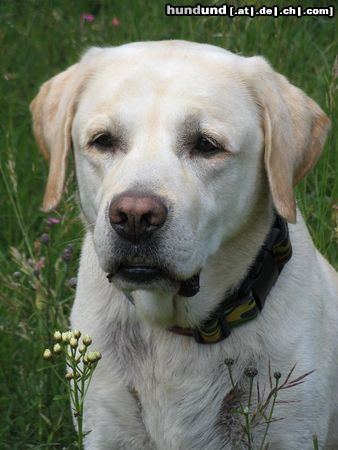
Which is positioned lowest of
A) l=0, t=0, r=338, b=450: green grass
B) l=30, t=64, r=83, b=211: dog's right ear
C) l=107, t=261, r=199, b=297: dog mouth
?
l=0, t=0, r=338, b=450: green grass

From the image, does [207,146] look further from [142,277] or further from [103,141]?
[142,277]

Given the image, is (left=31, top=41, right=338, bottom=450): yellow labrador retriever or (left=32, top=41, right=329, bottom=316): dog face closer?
(left=32, top=41, right=329, bottom=316): dog face

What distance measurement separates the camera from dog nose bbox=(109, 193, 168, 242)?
3250 millimetres

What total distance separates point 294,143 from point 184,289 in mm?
574

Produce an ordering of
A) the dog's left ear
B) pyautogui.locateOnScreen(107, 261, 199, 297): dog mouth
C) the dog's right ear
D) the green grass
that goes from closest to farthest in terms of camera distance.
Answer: pyautogui.locateOnScreen(107, 261, 199, 297): dog mouth → the dog's left ear → the dog's right ear → the green grass

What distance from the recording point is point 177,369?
3.83m

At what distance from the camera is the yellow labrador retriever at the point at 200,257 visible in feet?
11.5

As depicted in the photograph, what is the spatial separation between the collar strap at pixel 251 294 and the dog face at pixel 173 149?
138 mm

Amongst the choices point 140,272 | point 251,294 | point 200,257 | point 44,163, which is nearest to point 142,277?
point 140,272

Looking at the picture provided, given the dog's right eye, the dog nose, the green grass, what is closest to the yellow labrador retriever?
the dog's right eye

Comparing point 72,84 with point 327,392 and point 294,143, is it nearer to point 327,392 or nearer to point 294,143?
point 294,143

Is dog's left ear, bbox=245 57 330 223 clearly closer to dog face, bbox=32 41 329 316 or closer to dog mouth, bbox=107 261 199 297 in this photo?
dog face, bbox=32 41 329 316

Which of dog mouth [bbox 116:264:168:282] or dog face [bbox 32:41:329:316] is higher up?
dog face [bbox 32:41:329:316]

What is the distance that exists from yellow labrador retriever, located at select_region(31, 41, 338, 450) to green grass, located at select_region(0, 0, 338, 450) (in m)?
0.40
